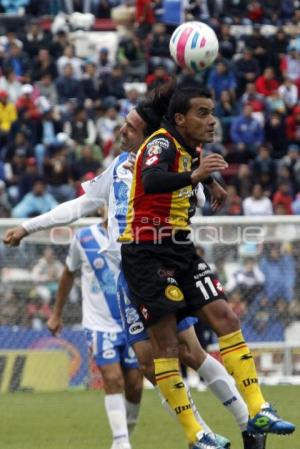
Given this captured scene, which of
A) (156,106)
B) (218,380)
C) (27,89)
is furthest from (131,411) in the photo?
(27,89)

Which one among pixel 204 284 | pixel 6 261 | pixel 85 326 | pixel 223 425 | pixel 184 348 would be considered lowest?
pixel 6 261

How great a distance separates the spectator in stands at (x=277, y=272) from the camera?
16.1 meters

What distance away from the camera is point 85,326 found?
10.3 meters

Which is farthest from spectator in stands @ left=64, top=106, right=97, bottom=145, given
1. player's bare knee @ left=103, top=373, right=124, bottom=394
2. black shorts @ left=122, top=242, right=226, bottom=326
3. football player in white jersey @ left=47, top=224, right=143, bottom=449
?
black shorts @ left=122, top=242, right=226, bottom=326

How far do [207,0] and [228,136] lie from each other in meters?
5.39

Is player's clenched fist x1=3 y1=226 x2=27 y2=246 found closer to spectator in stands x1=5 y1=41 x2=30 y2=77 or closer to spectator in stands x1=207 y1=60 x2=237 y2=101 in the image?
spectator in stands x1=207 y1=60 x2=237 y2=101

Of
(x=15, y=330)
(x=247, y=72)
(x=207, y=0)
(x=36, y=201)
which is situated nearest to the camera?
(x=15, y=330)

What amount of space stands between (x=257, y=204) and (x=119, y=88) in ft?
18.0

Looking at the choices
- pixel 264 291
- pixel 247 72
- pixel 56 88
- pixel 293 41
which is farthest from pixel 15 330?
pixel 293 41

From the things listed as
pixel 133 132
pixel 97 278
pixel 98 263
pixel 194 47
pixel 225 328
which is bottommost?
pixel 97 278

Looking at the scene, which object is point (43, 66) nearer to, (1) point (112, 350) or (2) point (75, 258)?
(2) point (75, 258)

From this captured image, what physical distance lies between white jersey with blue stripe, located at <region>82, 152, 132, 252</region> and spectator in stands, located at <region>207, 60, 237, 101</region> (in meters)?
14.5

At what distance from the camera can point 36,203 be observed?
19.3 meters

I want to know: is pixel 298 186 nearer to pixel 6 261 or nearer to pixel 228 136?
pixel 228 136
